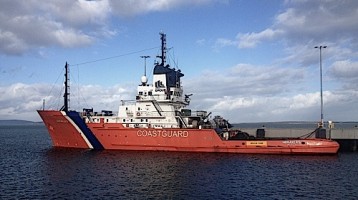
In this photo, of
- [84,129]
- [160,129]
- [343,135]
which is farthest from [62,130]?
[343,135]

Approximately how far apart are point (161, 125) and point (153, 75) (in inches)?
275

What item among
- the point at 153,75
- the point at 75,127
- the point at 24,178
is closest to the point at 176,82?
the point at 153,75

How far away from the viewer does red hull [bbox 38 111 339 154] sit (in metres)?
40.2

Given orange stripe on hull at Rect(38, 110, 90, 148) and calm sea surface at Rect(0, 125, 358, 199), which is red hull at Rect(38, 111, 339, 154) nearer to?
orange stripe on hull at Rect(38, 110, 90, 148)

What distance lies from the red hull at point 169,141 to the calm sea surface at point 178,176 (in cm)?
150

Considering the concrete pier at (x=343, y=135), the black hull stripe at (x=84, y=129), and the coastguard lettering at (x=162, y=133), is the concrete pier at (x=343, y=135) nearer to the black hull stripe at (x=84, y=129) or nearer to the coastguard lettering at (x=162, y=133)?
the coastguard lettering at (x=162, y=133)

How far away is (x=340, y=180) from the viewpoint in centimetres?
2706

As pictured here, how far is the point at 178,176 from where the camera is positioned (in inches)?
1142

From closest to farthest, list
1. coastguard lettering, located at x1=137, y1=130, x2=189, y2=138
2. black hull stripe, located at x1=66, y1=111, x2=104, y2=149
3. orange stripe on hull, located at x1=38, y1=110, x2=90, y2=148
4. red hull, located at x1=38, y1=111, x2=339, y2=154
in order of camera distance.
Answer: red hull, located at x1=38, y1=111, x2=339, y2=154 → coastguard lettering, located at x1=137, y1=130, x2=189, y2=138 → black hull stripe, located at x1=66, y1=111, x2=104, y2=149 → orange stripe on hull, located at x1=38, y1=110, x2=90, y2=148

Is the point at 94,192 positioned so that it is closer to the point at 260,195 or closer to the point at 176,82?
the point at 260,195

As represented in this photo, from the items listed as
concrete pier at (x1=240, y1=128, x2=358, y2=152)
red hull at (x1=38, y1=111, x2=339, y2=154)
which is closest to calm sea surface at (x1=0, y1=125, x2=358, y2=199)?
red hull at (x1=38, y1=111, x2=339, y2=154)

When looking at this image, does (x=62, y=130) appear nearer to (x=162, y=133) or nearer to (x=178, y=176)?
(x=162, y=133)

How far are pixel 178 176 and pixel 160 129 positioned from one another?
1376 centimetres

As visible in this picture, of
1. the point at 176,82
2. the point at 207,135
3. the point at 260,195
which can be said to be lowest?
the point at 260,195
